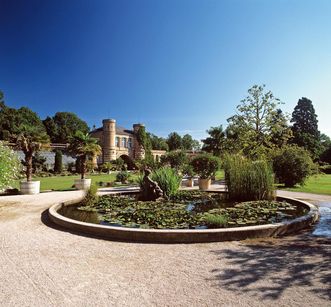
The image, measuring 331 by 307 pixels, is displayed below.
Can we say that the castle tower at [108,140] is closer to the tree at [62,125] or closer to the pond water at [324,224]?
the tree at [62,125]

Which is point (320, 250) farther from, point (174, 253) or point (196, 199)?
point (196, 199)

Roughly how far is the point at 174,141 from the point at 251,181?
225 ft

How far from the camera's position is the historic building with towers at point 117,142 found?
181 ft

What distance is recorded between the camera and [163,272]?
3748 mm

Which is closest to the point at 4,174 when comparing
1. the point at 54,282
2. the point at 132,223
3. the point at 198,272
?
the point at 132,223

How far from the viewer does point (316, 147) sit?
46.5m

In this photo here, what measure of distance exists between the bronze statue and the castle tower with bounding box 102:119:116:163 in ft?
149

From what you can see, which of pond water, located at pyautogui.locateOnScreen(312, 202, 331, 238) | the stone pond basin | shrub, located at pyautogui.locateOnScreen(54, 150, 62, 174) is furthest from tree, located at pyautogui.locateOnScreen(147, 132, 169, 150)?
the stone pond basin

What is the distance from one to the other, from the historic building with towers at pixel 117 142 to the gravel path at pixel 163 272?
Result: 50.3 m

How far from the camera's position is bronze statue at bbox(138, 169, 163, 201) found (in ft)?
33.5

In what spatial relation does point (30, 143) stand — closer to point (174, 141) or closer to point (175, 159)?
point (175, 159)

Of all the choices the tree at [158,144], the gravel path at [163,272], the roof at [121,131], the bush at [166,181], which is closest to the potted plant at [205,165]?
the bush at [166,181]

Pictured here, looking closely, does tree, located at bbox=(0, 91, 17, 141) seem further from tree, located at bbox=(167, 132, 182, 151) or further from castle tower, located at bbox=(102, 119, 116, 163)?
tree, located at bbox=(167, 132, 182, 151)

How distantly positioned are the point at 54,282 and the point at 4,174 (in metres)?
7.87
